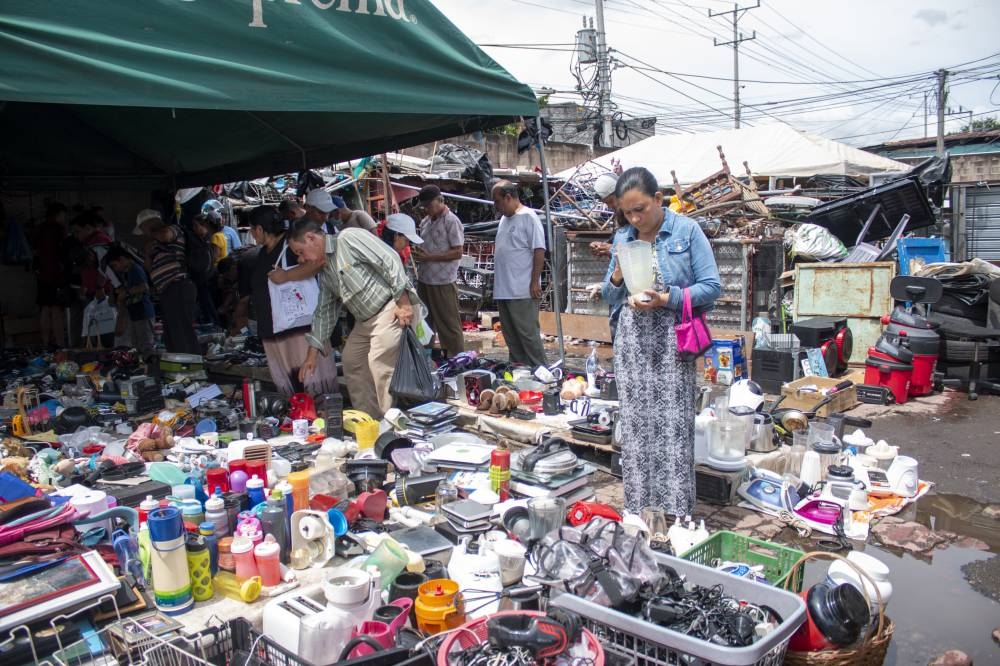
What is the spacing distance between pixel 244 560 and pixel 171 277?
5.18 m

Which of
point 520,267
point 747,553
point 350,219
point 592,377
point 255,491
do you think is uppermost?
point 350,219

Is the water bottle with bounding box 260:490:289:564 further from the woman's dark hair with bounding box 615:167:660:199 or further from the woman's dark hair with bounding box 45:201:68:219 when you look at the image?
the woman's dark hair with bounding box 45:201:68:219

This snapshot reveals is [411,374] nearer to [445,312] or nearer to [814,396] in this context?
[445,312]

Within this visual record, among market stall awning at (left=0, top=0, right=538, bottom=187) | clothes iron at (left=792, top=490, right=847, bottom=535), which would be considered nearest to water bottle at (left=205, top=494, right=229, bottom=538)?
market stall awning at (left=0, top=0, right=538, bottom=187)

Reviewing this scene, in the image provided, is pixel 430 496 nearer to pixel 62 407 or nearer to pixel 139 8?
pixel 139 8

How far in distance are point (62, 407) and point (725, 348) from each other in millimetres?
6138

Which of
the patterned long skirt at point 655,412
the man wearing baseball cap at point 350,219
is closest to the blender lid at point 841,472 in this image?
the patterned long skirt at point 655,412

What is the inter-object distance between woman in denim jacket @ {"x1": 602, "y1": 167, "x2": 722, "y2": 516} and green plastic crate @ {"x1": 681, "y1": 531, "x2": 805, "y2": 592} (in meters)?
0.54

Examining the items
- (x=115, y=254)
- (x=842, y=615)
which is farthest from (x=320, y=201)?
(x=842, y=615)

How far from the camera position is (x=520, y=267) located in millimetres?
7117

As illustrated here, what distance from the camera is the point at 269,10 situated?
454 cm

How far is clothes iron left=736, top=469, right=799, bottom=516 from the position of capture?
4.34 meters

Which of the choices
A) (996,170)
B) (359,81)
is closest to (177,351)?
(359,81)

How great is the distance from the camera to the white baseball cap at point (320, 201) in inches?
291
